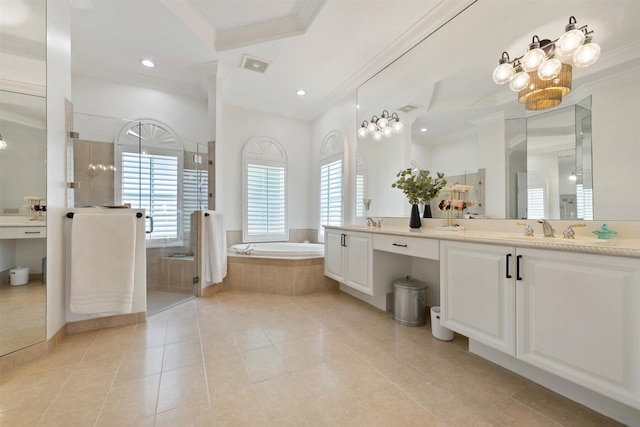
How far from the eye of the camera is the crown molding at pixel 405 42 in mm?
2244

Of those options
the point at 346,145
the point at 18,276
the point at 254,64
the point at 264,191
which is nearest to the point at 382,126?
the point at 346,145

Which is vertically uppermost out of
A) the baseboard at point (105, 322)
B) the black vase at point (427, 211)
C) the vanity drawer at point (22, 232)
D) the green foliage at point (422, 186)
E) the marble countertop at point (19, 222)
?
the green foliage at point (422, 186)

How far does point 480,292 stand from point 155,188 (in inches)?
147

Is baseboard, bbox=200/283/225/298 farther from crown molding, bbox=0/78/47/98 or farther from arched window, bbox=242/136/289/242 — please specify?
crown molding, bbox=0/78/47/98

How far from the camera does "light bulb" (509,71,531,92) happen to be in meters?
1.82

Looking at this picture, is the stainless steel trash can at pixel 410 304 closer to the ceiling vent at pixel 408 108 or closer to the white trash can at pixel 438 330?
the white trash can at pixel 438 330

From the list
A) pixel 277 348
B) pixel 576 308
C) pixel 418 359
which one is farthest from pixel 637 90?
pixel 277 348

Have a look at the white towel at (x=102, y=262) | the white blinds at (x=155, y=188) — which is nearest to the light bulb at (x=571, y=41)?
the white towel at (x=102, y=262)

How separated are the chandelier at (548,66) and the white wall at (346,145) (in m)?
2.03

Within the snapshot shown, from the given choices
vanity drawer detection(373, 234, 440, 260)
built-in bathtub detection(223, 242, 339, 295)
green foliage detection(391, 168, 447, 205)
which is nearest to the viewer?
vanity drawer detection(373, 234, 440, 260)

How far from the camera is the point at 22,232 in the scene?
5.90 feet

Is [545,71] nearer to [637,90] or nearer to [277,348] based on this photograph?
[637,90]

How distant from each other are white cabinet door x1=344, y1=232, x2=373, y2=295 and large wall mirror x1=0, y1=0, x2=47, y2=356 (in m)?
2.52

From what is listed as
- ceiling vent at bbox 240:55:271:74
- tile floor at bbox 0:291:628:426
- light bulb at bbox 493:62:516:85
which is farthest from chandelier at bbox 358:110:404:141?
tile floor at bbox 0:291:628:426
